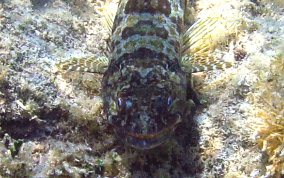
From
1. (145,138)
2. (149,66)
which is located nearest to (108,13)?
(149,66)

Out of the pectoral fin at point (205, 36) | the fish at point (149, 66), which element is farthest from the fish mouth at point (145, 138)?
the pectoral fin at point (205, 36)

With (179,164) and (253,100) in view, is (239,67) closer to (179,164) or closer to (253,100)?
(253,100)

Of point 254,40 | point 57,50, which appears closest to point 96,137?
point 57,50

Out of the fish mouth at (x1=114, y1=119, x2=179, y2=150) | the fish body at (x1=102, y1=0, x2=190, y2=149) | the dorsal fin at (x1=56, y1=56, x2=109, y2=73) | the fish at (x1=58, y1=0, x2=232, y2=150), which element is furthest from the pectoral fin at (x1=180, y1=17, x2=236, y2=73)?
the fish mouth at (x1=114, y1=119, x2=179, y2=150)

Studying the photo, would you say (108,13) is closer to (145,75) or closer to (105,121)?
(145,75)

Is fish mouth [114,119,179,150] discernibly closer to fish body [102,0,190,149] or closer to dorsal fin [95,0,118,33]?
fish body [102,0,190,149]

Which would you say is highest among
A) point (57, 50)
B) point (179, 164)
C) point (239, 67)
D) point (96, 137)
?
point (57, 50)

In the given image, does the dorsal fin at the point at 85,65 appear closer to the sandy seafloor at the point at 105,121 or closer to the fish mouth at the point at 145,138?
the sandy seafloor at the point at 105,121
